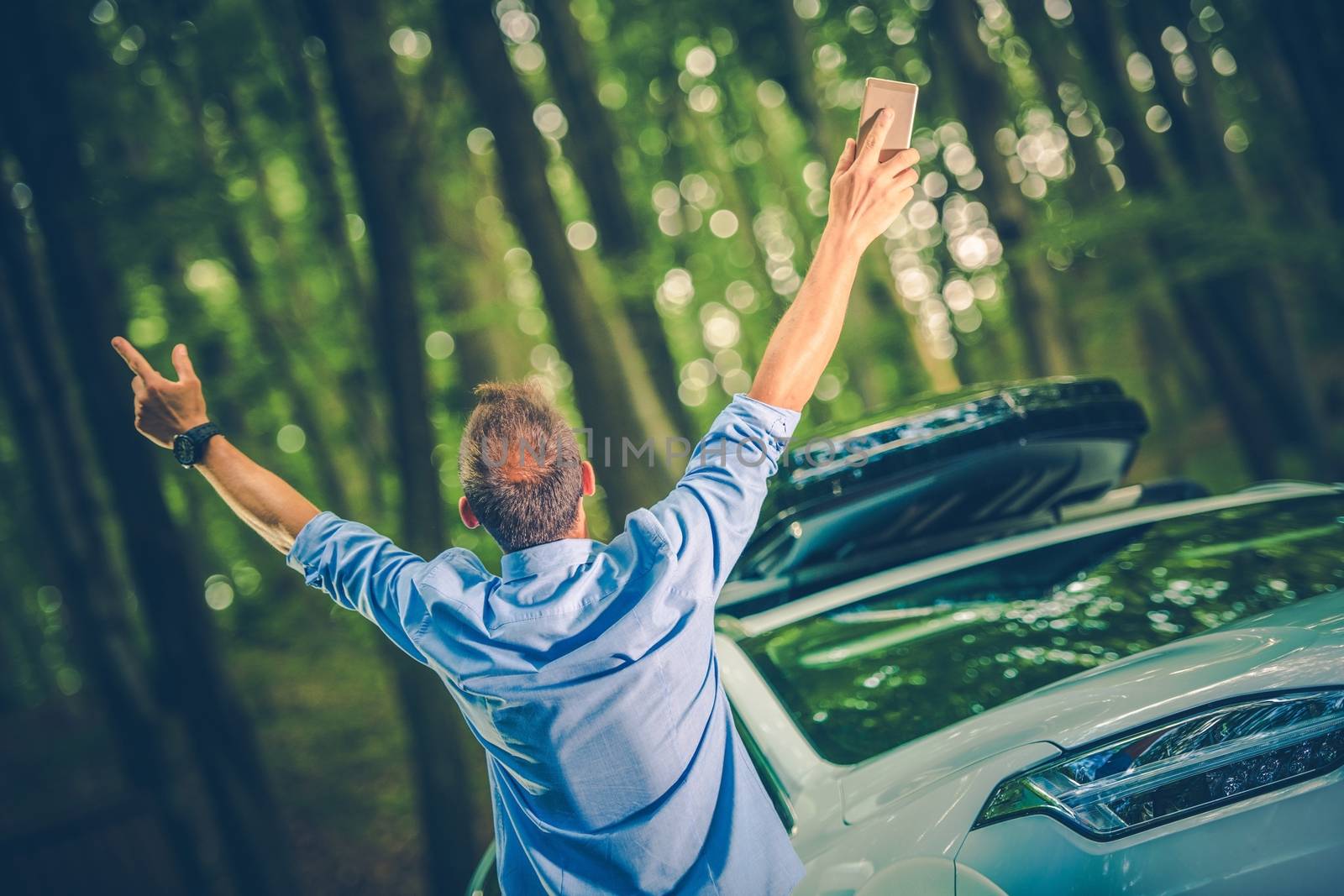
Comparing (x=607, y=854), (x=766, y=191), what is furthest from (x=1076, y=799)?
(x=766, y=191)

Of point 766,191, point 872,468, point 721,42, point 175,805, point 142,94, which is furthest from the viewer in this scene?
point 766,191

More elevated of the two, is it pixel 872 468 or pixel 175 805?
pixel 872 468

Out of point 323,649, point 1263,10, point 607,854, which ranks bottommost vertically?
point 323,649

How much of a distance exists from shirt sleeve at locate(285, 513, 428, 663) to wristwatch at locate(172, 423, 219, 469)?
352mm

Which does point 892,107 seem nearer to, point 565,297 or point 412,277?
point 412,277

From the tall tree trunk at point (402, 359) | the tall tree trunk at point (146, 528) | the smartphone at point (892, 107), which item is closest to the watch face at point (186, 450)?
the smartphone at point (892, 107)

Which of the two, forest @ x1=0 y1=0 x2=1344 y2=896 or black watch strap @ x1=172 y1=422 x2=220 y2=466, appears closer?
black watch strap @ x1=172 y1=422 x2=220 y2=466

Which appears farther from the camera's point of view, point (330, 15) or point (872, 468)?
point (330, 15)

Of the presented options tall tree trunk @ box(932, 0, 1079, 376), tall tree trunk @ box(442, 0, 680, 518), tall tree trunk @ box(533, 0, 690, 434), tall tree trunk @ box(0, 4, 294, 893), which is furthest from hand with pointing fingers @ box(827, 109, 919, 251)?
tall tree trunk @ box(533, 0, 690, 434)

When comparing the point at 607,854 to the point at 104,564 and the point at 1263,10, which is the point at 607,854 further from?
the point at 1263,10

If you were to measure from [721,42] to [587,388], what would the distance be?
33.1 feet

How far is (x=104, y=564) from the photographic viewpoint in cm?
600

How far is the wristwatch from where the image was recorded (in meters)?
1.98

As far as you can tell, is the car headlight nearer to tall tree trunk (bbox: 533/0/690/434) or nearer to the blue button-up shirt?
the blue button-up shirt
